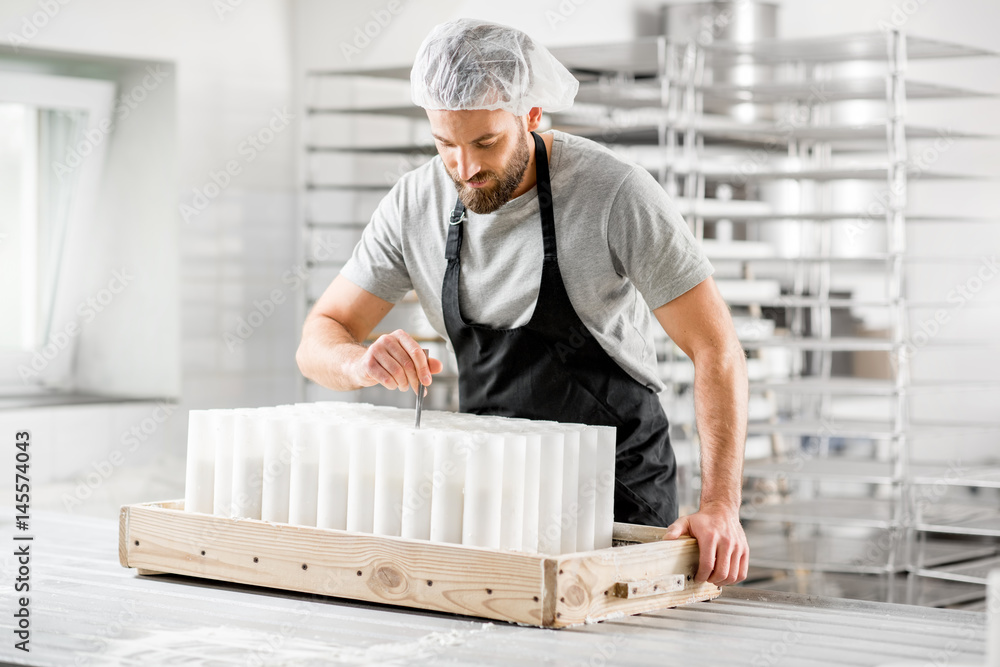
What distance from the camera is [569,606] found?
147 centimetres

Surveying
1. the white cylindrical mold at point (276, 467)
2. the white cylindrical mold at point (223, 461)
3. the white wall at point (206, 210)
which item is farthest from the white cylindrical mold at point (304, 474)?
the white wall at point (206, 210)

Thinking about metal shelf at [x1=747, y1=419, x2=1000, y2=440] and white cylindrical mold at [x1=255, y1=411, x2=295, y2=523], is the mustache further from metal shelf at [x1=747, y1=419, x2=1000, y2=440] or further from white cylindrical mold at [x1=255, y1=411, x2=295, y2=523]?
metal shelf at [x1=747, y1=419, x2=1000, y2=440]

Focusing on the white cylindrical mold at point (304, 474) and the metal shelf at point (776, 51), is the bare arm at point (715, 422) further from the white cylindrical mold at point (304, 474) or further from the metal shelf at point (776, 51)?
the metal shelf at point (776, 51)

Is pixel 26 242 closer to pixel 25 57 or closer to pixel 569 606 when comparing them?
pixel 25 57

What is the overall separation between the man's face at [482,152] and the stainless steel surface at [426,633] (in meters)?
0.72

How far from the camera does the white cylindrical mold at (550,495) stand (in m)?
1.55

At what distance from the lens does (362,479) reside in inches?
63.7

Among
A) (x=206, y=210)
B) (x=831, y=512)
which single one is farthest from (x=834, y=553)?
(x=206, y=210)

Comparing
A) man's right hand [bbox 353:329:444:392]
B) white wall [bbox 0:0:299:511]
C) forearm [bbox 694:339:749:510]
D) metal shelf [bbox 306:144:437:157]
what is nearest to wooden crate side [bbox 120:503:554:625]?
man's right hand [bbox 353:329:444:392]

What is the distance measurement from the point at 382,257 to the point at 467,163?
39cm

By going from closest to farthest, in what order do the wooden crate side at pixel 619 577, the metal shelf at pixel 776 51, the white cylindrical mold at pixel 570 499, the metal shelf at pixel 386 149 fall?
the wooden crate side at pixel 619 577
the white cylindrical mold at pixel 570 499
the metal shelf at pixel 776 51
the metal shelf at pixel 386 149

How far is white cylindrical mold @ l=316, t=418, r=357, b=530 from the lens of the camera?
64.5 inches

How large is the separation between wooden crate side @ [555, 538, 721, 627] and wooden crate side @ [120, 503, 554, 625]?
0.04m

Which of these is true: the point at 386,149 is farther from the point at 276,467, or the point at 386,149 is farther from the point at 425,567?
the point at 425,567
